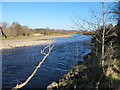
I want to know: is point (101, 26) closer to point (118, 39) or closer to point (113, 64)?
point (113, 64)

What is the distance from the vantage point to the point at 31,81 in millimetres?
9531

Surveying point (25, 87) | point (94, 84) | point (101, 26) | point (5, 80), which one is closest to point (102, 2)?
point (101, 26)

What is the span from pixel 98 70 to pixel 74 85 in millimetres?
1546

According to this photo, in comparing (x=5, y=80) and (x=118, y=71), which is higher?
(x=118, y=71)

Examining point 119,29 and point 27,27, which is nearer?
point 119,29

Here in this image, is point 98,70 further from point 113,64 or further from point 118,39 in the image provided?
point 118,39

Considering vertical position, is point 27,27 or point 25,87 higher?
point 27,27

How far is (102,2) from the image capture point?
6.57 metres

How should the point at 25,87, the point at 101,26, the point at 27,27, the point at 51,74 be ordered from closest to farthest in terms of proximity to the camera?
the point at 101,26 < the point at 25,87 < the point at 51,74 < the point at 27,27

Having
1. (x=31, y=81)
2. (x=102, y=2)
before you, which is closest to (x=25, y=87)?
(x=31, y=81)

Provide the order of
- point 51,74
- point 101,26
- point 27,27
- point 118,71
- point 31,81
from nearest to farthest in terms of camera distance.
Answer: point 118,71
point 101,26
point 31,81
point 51,74
point 27,27

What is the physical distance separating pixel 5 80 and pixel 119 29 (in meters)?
9.92

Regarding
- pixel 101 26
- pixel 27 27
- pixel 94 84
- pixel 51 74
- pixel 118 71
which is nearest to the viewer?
pixel 94 84

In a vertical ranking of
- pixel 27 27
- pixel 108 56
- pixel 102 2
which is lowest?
pixel 108 56
